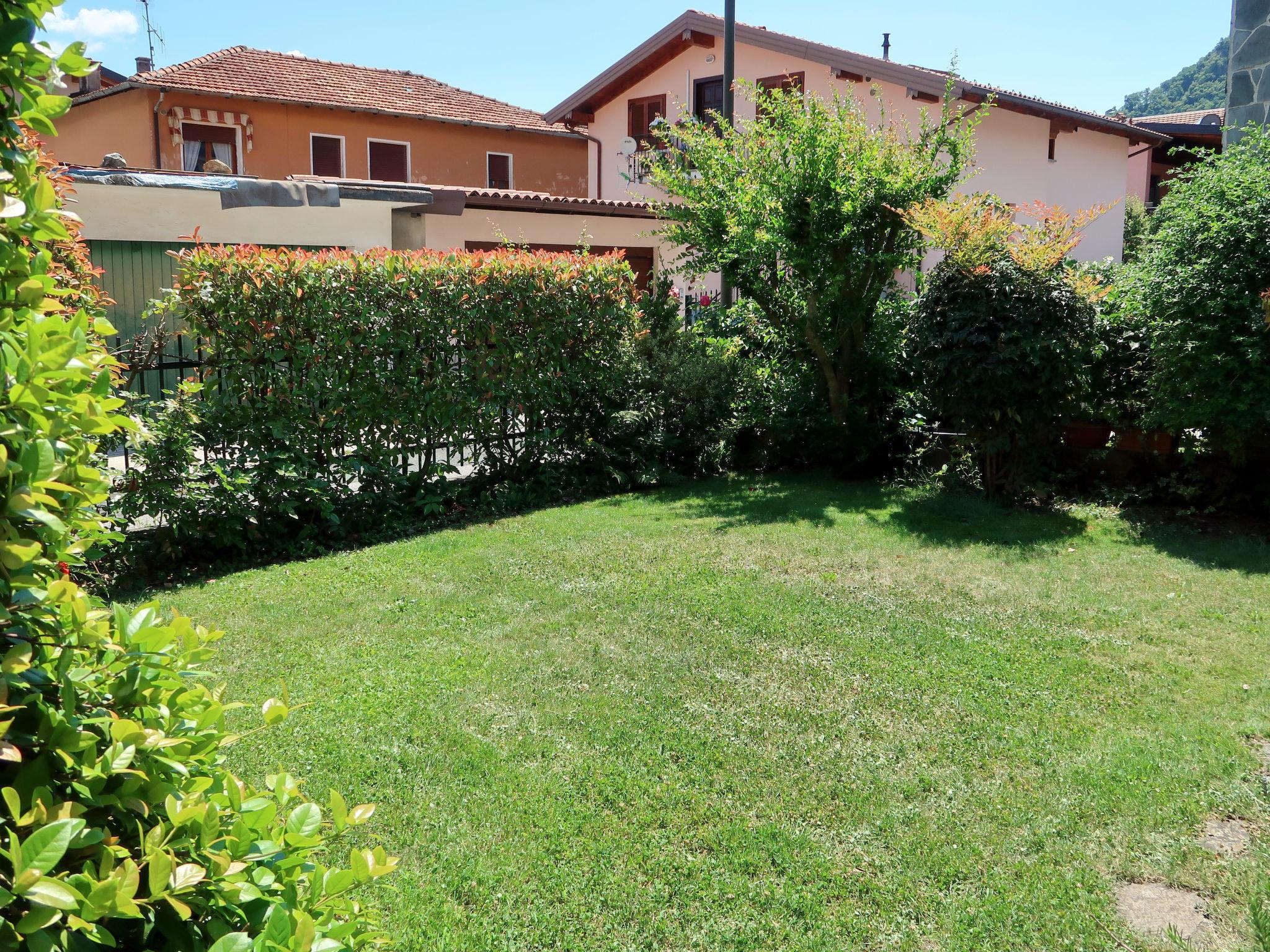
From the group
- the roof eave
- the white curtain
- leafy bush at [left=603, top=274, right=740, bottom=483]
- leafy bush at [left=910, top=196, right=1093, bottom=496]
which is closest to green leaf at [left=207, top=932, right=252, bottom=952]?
leafy bush at [left=910, top=196, right=1093, bottom=496]

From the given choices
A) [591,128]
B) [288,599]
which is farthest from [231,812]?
[591,128]

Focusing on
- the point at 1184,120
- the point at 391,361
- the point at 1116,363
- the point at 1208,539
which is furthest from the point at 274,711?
the point at 1184,120

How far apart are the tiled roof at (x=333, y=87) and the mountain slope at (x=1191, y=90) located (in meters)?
43.3

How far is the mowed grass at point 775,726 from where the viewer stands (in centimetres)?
342

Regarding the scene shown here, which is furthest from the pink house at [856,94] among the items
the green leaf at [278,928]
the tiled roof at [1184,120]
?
the green leaf at [278,928]

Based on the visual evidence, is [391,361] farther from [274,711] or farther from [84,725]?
[84,725]

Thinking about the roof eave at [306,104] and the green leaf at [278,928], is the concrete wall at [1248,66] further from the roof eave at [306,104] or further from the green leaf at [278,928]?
the roof eave at [306,104]

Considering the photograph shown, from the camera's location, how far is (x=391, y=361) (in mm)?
8656

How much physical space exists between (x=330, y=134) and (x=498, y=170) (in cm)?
468

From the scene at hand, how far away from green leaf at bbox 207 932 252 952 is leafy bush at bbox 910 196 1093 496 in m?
8.13

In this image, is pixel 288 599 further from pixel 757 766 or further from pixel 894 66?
pixel 894 66

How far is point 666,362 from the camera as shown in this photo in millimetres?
10766

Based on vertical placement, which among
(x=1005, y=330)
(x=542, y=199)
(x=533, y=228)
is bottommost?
(x=1005, y=330)

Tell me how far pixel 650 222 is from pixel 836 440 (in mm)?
12013
